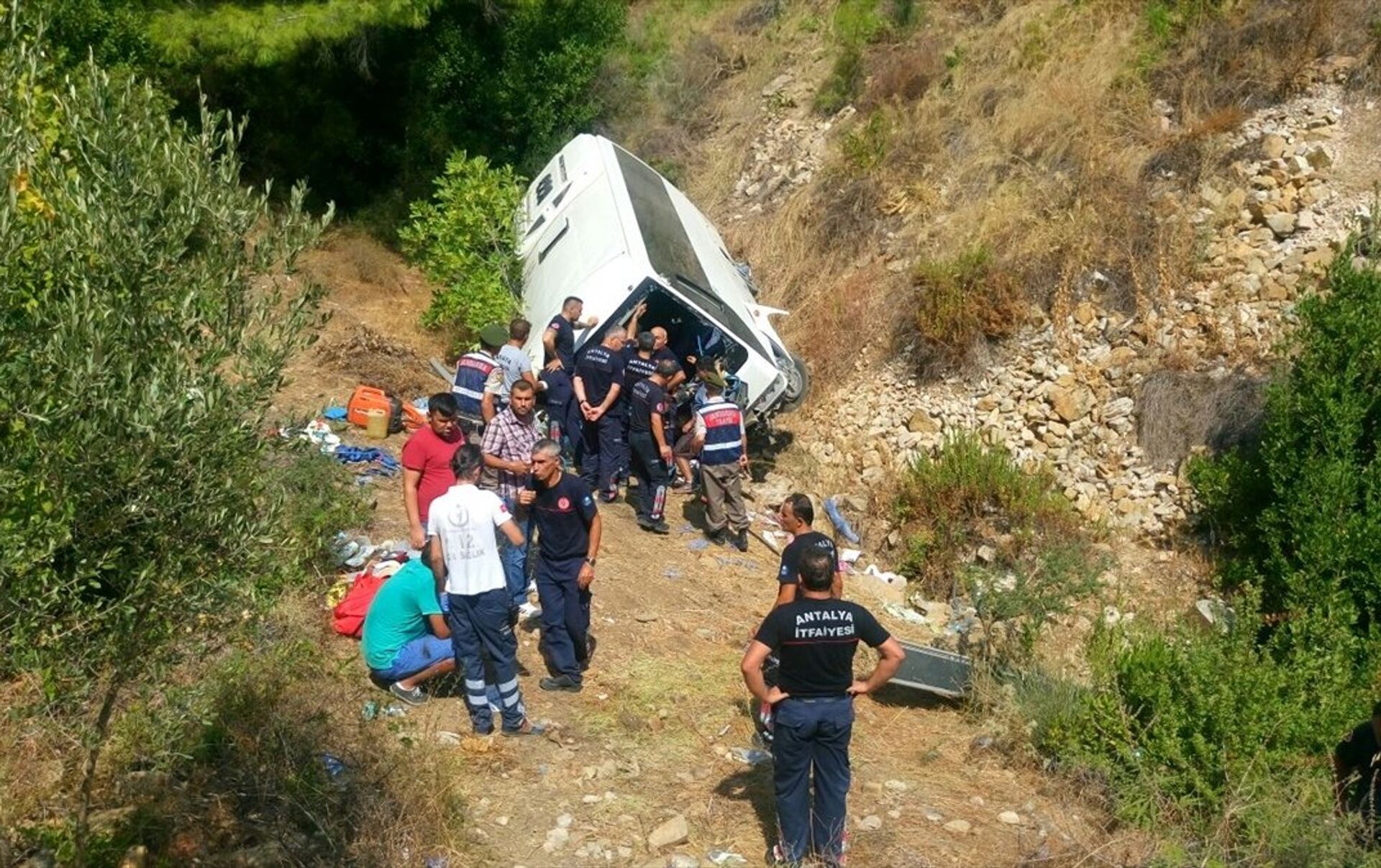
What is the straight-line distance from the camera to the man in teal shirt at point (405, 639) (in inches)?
286

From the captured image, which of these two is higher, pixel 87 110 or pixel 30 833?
pixel 87 110

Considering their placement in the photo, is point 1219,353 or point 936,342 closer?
point 1219,353

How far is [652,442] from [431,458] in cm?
274

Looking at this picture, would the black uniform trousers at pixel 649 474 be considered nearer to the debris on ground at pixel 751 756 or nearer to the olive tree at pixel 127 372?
the debris on ground at pixel 751 756

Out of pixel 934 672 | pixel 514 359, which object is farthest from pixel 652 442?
pixel 934 672

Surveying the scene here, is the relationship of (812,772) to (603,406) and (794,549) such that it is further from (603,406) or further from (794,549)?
(603,406)

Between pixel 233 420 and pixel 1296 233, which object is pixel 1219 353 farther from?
pixel 233 420

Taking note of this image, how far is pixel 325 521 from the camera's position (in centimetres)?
883

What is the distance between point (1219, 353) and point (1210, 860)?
21.5 feet

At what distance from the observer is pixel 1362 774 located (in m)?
6.10

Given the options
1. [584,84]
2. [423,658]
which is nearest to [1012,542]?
[423,658]

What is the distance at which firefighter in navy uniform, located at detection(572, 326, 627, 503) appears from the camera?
10078 mm

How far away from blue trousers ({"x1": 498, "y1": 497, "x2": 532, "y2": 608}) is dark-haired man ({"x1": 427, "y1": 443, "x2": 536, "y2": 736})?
0.74 meters

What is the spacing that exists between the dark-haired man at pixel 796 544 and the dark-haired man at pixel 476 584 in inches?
59.7
